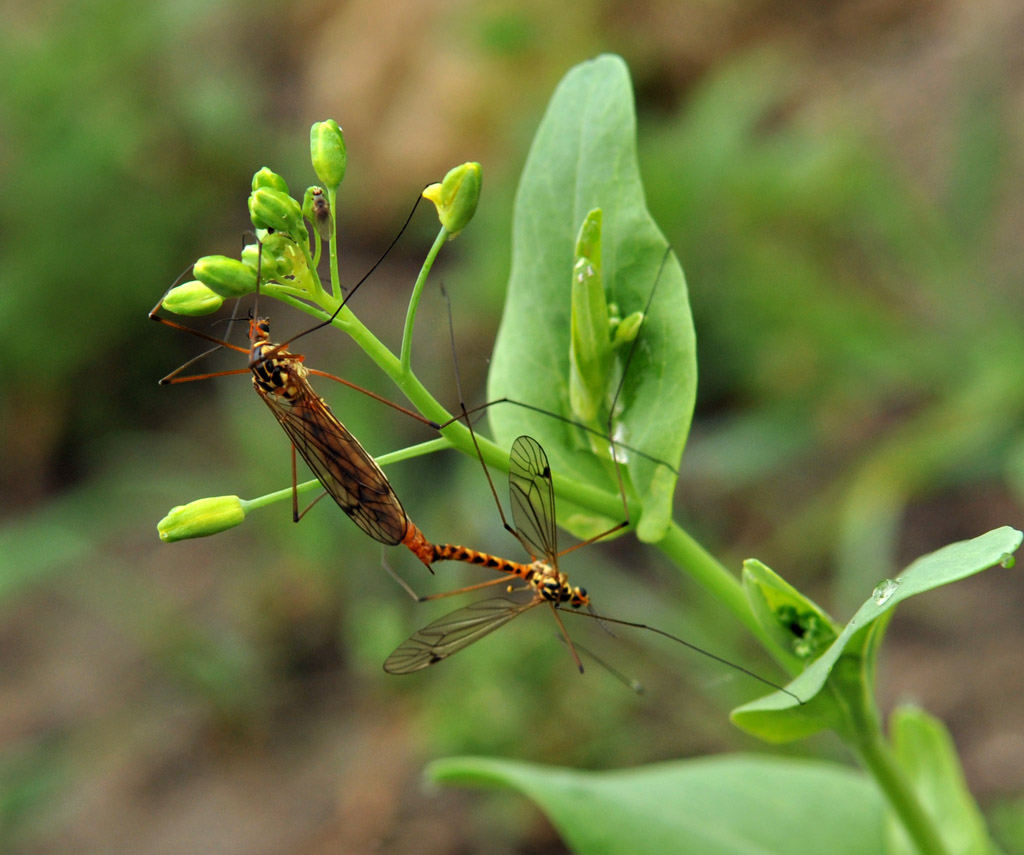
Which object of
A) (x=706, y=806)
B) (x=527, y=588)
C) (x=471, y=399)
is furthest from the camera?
(x=471, y=399)

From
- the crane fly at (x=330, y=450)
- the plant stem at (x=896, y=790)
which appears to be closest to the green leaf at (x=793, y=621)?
the plant stem at (x=896, y=790)

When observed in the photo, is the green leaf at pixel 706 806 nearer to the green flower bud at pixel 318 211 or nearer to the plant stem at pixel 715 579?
the plant stem at pixel 715 579

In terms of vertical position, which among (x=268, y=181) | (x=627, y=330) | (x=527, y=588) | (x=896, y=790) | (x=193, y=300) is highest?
(x=268, y=181)

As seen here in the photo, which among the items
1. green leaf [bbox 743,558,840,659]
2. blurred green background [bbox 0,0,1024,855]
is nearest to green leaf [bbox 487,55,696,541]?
green leaf [bbox 743,558,840,659]

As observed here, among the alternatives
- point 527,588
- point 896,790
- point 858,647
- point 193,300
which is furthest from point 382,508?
point 896,790

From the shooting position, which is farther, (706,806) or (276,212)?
(706,806)

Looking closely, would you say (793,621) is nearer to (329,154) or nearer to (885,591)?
(885,591)

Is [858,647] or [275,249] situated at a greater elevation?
[275,249]

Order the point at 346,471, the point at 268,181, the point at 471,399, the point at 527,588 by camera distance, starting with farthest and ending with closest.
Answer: the point at 471,399
the point at 527,588
the point at 346,471
the point at 268,181
